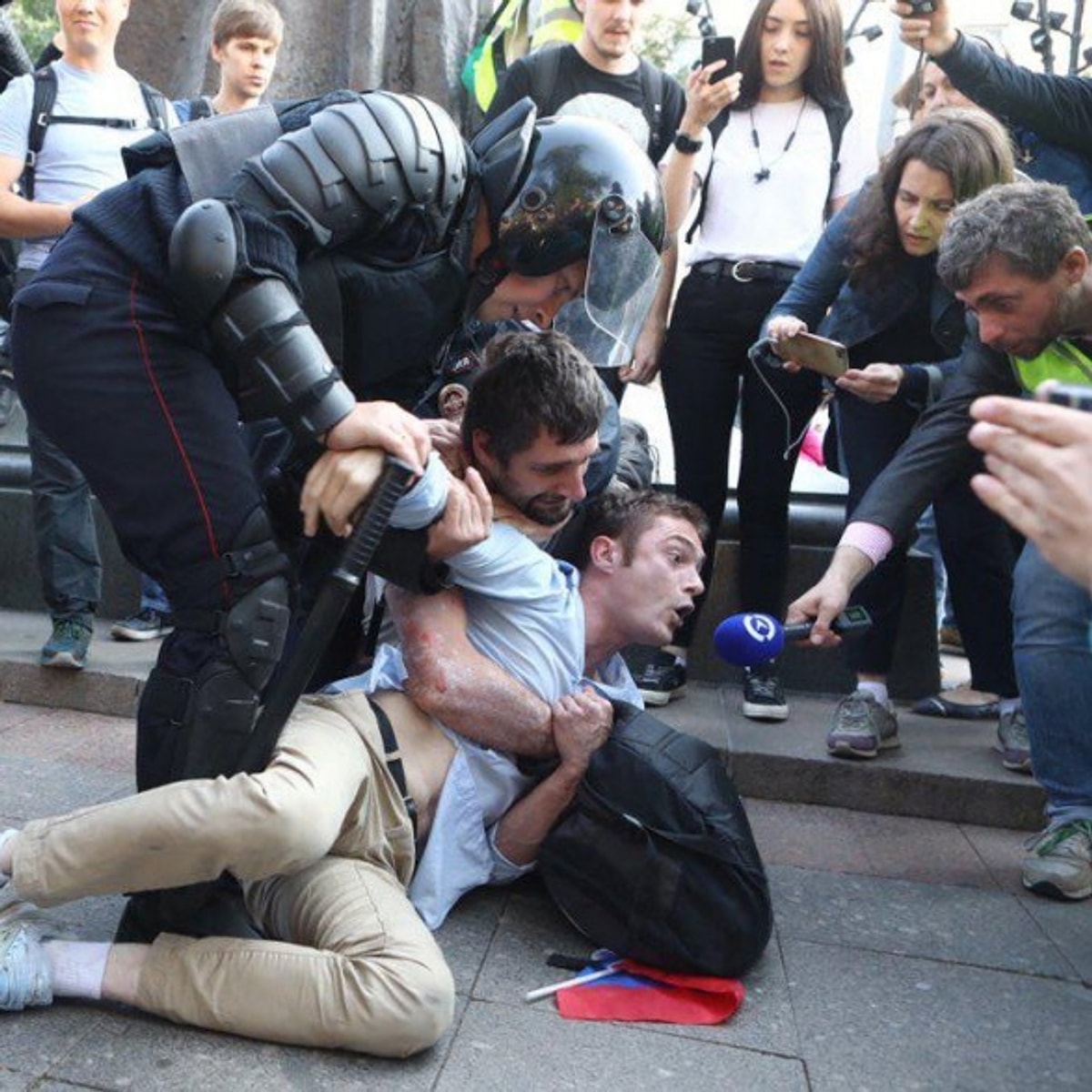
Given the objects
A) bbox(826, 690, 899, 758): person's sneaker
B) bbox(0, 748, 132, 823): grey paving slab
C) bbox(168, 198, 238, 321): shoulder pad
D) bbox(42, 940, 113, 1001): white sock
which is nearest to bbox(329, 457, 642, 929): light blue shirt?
bbox(42, 940, 113, 1001): white sock

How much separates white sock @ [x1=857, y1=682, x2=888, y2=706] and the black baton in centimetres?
199

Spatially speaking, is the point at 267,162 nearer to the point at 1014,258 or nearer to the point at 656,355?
the point at 1014,258

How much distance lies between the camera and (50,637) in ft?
13.3

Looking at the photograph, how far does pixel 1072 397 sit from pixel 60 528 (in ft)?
10.3

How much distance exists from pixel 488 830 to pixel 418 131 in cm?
134

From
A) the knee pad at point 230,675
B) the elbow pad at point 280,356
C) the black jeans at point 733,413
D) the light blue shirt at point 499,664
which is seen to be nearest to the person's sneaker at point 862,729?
the black jeans at point 733,413

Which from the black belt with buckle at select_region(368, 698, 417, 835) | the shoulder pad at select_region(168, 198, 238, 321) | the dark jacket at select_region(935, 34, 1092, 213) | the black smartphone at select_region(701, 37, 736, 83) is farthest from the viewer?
the black smartphone at select_region(701, 37, 736, 83)

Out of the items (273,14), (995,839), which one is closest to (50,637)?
(273,14)

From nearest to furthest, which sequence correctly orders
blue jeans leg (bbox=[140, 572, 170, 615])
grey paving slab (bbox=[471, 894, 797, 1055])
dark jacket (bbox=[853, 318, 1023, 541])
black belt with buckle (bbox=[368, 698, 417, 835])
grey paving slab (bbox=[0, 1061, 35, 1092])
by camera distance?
1. grey paving slab (bbox=[0, 1061, 35, 1092])
2. grey paving slab (bbox=[471, 894, 797, 1055])
3. black belt with buckle (bbox=[368, 698, 417, 835])
4. dark jacket (bbox=[853, 318, 1023, 541])
5. blue jeans leg (bbox=[140, 572, 170, 615])

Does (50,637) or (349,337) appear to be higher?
(349,337)

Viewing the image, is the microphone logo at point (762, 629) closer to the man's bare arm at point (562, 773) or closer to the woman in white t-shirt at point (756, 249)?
the man's bare arm at point (562, 773)

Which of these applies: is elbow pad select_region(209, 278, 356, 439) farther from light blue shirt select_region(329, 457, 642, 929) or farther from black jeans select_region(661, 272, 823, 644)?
black jeans select_region(661, 272, 823, 644)

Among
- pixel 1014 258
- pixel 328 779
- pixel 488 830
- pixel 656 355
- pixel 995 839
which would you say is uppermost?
pixel 1014 258

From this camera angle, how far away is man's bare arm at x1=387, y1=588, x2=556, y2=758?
2627 mm
